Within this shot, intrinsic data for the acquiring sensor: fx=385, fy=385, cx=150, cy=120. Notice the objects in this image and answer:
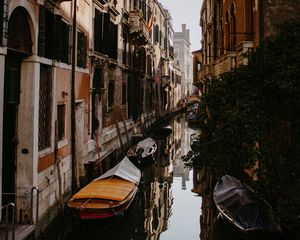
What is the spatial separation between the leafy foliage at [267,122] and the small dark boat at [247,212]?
0.72 m

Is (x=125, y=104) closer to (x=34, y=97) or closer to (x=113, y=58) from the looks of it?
(x=113, y=58)

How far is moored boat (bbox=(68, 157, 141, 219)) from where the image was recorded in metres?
9.62

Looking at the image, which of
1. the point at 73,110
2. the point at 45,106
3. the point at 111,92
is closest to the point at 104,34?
the point at 111,92

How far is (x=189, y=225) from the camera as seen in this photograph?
38.8 ft

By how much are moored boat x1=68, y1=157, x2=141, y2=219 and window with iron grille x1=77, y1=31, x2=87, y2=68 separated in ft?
12.9

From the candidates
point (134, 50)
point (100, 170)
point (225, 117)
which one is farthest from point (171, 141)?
point (225, 117)

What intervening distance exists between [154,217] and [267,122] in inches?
243

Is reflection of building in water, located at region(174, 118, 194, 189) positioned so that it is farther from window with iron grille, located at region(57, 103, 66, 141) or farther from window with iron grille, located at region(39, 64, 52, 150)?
window with iron grille, located at region(39, 64, 52, 150)

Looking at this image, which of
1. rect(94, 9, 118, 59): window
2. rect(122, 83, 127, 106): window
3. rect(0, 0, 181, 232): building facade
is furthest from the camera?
rect(122, 83, 127, 106): window

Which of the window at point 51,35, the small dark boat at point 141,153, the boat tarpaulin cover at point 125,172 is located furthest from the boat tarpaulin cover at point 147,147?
the window at point 51,35

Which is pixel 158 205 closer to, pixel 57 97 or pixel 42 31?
pixel 57 97

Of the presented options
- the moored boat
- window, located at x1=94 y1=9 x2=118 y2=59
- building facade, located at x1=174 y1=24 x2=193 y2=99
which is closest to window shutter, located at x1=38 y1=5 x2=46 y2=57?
the moored boat

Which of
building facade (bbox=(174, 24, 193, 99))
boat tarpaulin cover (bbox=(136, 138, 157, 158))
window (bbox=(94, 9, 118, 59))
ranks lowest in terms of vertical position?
boat tarpaulin cover (bbox=(136, 138, 157, 158))

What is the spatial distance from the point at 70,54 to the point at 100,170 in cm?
496
